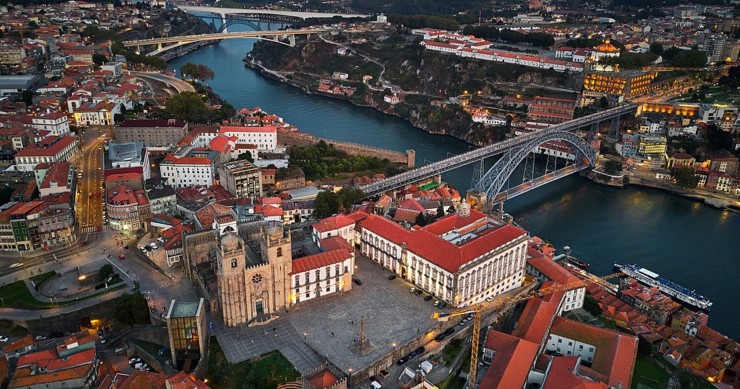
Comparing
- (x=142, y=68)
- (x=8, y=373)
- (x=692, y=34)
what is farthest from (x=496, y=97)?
(x=8, y=373)

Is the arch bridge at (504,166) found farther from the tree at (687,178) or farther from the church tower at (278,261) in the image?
the church tower at (278,261)

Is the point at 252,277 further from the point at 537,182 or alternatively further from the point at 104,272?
the point at 537,182

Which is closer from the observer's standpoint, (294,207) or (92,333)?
(92,333)

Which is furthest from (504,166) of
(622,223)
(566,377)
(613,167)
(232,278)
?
(232,278)

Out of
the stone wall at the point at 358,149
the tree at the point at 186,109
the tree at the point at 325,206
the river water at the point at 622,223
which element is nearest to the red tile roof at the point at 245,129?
the stone wall at the point at 358,149

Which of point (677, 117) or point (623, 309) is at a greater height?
point (677, 117)

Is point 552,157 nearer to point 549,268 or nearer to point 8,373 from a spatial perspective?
point 549,268
